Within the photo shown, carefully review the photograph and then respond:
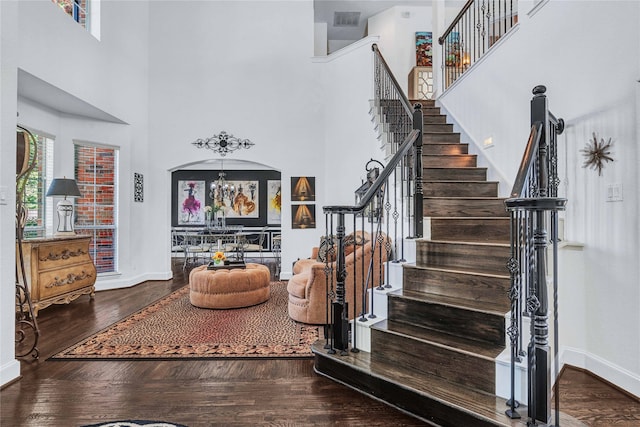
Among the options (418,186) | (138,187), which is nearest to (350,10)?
(138,187)

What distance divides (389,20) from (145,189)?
6.66 m

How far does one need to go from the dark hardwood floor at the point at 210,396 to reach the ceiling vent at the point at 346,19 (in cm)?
832

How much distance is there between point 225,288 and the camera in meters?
4.50

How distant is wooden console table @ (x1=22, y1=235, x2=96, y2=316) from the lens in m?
4.21

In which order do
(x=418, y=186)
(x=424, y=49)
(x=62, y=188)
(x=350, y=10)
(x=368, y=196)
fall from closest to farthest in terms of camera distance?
(x=368, y=196), (x=418, y=186), (x=62, y=188), (x=424, y=49), (x=350, y=10)

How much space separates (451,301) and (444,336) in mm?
279

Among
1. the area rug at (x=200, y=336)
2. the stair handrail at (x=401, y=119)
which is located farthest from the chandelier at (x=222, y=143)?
the area rug at (x=200, y=336)

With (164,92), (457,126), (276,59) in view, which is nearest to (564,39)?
(457,126)

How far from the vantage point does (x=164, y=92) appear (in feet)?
22.0

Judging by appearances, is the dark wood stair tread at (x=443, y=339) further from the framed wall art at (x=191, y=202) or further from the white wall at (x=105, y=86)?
the framed wall art at (x=191, y=202)

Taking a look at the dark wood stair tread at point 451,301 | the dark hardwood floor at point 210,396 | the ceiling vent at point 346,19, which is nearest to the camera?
the dark hardwood floor at point 210,396

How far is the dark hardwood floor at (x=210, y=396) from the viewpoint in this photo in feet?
6.93

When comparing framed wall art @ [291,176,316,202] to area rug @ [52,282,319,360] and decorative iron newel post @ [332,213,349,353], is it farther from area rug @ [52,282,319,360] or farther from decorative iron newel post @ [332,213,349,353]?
decorative iron newel post @ [332,213,349,353]

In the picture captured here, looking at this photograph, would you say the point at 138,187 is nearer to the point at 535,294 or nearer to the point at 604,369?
the point at 535,294
